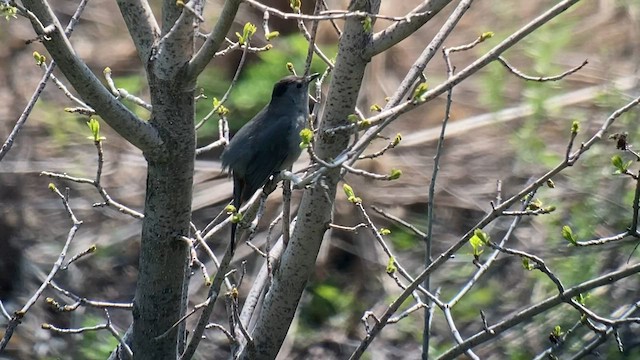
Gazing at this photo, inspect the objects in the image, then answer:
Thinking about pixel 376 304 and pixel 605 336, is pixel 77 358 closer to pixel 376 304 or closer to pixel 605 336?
pixel 376 304

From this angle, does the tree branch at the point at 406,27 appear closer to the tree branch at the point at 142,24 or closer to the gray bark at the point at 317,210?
the gray bark at the point at 317,210

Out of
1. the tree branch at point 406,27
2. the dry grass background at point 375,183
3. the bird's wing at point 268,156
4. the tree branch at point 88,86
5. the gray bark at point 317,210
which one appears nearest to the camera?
the tree branch at point 88,86

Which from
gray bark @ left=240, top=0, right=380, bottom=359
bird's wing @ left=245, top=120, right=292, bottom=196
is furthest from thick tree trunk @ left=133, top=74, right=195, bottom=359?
bird's wing @ left=245, top=120, right=292, bottom=196

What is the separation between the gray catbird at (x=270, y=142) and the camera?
4.28 metres

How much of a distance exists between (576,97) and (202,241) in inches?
183

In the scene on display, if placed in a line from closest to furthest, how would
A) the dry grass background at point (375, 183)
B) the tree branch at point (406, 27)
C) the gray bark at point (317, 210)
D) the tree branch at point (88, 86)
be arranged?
the tree branch at point (88, 86) < the tree branch at point (406, 27) < the gray bark at point (317, 210) < the dry grass background at point (375, 183)

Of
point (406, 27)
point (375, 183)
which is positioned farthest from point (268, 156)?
point (375, 183)

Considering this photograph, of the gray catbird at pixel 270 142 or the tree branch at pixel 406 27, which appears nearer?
the tree branch at pixel 406 27

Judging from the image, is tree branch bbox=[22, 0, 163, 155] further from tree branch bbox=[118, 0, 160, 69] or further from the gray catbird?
the gray catbird

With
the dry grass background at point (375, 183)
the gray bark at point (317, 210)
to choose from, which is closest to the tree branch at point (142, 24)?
the gray bark at point (317, 210)

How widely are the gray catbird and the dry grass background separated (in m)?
2.24

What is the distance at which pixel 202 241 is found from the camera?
2953mm

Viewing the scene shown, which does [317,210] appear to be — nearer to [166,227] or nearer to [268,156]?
[166,227]

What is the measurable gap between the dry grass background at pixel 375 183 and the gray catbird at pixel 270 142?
2.24 m
